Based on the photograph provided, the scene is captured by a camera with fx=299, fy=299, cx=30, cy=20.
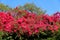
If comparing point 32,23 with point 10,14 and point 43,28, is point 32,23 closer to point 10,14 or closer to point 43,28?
point 43,28

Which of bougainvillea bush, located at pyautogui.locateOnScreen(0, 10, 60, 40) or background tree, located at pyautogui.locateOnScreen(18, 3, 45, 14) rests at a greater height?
background tree, located at pyautogui.locateOnScreen(18, 3, 45, 14)

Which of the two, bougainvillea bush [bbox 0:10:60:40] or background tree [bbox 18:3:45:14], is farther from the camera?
background tree [bbox 18:3:45:14]

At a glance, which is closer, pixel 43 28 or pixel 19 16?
pixel 43 28

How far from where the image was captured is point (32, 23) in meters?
14.6

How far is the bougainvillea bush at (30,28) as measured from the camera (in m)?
14.2

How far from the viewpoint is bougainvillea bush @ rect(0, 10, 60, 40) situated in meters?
14.2

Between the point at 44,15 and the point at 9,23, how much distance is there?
1.96m

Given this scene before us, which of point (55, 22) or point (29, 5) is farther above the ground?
point (29, 5)

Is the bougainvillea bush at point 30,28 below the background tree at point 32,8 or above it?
below

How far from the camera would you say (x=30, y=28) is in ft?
47.3

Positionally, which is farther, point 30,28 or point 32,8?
point 32,8

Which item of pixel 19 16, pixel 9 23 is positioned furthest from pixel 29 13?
pixel 9 23

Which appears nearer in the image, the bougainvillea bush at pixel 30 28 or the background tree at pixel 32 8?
the bougainvillea bush at pixel 30 28

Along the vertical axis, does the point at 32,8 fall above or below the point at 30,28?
above
